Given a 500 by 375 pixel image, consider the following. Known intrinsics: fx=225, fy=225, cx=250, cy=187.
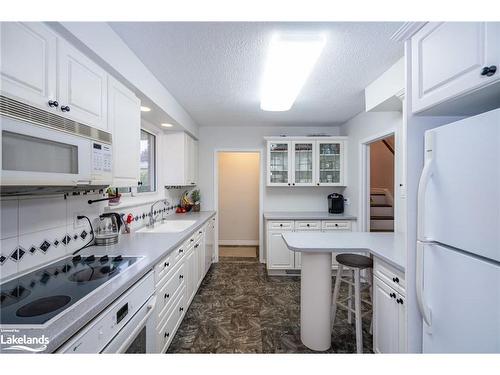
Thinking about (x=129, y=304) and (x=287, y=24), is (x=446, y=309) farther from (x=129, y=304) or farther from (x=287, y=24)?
(x=287, y=24)

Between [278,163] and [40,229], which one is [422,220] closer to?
[40,229]

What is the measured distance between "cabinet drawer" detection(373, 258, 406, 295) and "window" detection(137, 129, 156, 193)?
2634 mm

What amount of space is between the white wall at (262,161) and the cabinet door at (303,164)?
30 cm

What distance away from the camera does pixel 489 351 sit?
0.83 metres

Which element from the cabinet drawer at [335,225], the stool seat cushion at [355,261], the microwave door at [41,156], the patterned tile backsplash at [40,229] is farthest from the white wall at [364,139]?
the patterned tile backsplash at [40,229]

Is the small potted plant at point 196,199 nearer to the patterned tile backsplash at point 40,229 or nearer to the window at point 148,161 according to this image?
the window at point 148,161

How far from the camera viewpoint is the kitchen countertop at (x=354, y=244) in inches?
63.5

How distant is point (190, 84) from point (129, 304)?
6.64ft

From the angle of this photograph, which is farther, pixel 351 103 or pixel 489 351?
pixel 351 103

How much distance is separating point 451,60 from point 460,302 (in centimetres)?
100

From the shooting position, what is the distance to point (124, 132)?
1693mm

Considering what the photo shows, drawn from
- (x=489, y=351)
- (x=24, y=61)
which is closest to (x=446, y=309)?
(x=489, y=351)

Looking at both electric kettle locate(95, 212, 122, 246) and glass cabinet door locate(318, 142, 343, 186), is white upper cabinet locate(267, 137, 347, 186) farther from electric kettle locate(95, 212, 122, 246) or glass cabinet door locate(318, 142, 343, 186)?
electric kettle locate(95, 212, 122, 246)
